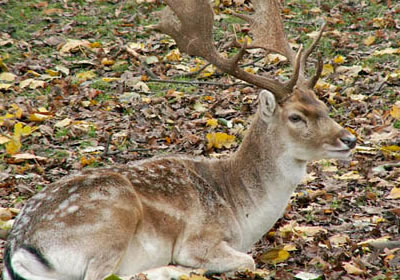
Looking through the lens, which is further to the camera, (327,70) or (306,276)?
(327,70)

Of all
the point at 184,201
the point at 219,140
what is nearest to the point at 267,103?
the point at 184,201

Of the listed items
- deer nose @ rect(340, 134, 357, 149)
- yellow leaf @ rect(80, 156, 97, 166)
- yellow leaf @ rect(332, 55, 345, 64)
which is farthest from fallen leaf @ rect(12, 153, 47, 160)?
yellow leaf @ rect(332, 55, 345, 64)

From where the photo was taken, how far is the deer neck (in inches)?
262

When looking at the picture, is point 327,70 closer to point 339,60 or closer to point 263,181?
point 339,60

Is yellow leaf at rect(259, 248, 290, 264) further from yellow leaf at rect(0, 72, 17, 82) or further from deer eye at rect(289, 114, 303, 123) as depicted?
yellow leaf at rect(0, 72, 17, 82)

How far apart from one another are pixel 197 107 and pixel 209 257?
14.0 ft

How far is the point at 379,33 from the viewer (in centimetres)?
1241

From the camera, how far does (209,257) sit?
20.8 ft

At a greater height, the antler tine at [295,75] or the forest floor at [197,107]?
the antler tine at [295,75]

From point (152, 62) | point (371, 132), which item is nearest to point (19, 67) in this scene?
point (152, 62)

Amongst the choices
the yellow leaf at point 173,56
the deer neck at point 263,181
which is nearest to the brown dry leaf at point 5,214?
the deer neck at point 263,181

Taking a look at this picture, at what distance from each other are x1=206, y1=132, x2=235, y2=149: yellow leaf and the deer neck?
2.11m

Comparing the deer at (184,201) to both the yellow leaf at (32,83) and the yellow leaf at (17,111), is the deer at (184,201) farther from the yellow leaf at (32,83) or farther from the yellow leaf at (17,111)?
the yellow leaf at (32,83)

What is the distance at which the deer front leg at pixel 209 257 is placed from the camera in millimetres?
6281
